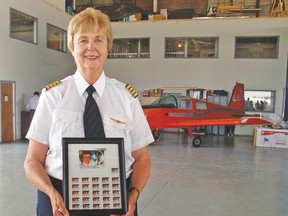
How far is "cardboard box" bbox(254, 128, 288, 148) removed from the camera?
8148 mm

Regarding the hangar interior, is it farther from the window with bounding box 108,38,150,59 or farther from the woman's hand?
the woman's hand

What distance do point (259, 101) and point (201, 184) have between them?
7619 millimetres

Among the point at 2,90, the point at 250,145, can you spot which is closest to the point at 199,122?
the point at 250,145

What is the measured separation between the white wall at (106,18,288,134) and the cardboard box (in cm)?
262

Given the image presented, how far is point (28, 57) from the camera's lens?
8977mm

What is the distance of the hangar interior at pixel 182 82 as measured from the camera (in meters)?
3.75

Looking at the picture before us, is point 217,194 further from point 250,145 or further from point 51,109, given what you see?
point 250,145

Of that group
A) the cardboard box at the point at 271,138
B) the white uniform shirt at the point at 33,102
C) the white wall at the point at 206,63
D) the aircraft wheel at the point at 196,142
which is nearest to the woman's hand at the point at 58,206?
the aircraft wheel at the point at 196,142

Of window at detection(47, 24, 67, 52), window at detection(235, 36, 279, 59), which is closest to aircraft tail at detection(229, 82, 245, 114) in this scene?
window at detection(235, 36, 279, 59)

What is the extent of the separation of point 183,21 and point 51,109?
438 inches

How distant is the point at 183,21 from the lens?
1141cm

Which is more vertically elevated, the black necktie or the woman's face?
the woman's face

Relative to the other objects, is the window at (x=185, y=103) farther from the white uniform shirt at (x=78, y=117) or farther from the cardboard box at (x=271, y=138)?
the white uniform shirt at (x=78, y=117)

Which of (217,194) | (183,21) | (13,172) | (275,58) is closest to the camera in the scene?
(217,194)
